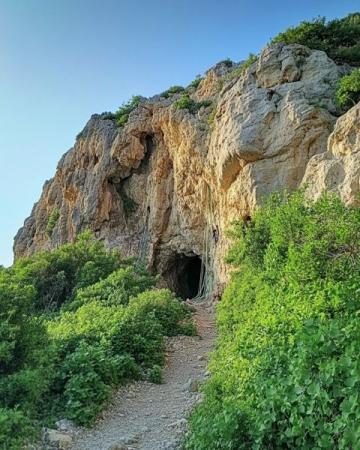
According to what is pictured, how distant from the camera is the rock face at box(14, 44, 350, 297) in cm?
1265

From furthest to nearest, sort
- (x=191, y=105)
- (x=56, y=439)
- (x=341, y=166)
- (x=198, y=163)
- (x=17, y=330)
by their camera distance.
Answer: (x=191, y=105) → (x=198, y=163) → (x=341, y=166) → (x=17, y=330) → (x=56, y=439)

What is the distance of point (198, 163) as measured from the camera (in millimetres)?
20875

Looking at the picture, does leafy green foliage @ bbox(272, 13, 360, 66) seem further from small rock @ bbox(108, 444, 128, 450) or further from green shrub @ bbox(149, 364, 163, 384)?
small rock @ bbox(108, 444, 128, 450)

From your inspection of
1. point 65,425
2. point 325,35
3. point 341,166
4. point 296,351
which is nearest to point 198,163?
point 325,35

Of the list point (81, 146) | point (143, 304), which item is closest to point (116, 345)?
point (143, 304)

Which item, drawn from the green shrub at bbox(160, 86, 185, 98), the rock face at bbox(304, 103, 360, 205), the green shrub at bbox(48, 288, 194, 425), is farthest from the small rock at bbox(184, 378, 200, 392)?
the green shrub at bbox(160, 86, 185, 98)

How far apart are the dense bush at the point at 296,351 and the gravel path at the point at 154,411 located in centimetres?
81

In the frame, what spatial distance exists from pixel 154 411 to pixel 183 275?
65.4ft

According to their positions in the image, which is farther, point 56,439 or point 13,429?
point 56,439

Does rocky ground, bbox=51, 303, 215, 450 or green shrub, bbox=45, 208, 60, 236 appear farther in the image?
green shrub, bbox=45, 208, 60, 236

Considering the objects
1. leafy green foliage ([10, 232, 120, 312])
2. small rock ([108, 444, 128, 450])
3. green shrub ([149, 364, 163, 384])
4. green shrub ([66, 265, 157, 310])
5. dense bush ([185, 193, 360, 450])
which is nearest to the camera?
dense bush ([185, 193, 360, 450])

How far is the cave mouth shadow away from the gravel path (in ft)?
47.5

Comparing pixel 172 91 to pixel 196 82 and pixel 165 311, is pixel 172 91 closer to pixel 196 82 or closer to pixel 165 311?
pixel 196 82

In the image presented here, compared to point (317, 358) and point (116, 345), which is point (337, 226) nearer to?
point (317, 358)
